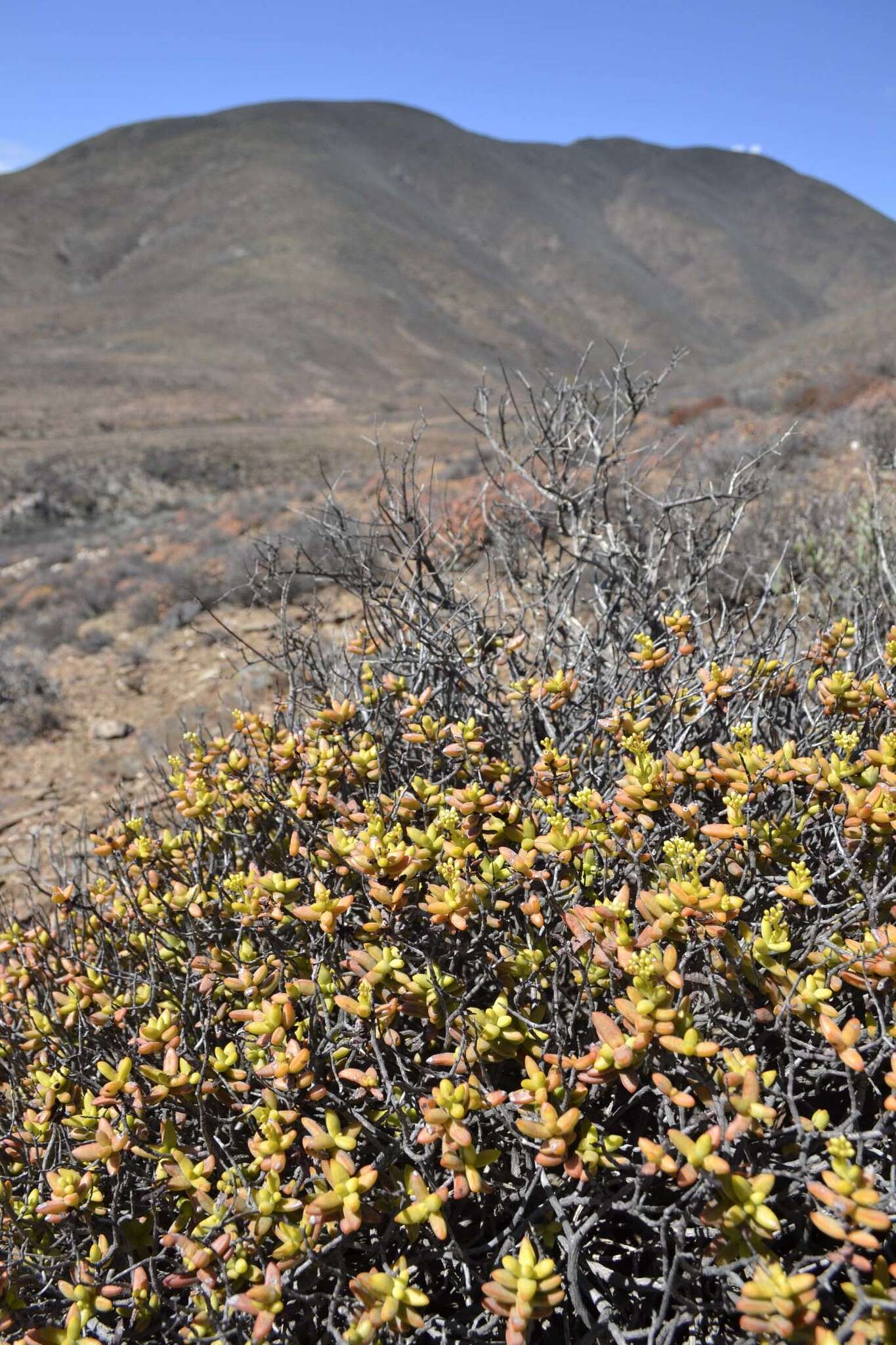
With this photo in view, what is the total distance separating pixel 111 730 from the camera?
5.47m

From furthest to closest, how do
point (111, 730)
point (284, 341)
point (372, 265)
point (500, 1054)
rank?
point (372, 265) → point (284, 341) → point (111, 730) → point (500, 1054)

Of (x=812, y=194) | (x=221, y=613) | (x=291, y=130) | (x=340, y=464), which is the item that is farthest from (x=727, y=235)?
(x=221, y=613)

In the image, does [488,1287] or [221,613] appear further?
[221,613]

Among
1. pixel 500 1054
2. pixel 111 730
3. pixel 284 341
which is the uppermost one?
pixel 284 341

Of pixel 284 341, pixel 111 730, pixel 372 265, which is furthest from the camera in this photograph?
pixel 372 265

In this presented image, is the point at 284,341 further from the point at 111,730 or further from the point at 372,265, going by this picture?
the point at 111,730

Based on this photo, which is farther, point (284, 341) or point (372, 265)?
point (372, 265)

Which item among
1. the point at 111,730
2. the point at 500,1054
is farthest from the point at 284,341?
the point at 500,1054

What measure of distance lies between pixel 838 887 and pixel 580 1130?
0.70m

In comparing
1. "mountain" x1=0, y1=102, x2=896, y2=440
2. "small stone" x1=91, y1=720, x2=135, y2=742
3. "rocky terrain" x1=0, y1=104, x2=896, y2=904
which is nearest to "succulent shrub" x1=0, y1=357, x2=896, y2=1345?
"rocky terrain" x1=0, y1=104, x2=896, y2=904

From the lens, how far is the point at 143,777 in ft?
15.3

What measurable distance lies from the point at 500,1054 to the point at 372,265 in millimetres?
73402

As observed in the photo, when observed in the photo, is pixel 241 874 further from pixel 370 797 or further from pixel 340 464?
pixel 340 464

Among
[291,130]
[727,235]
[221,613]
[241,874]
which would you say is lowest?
[221,613]
